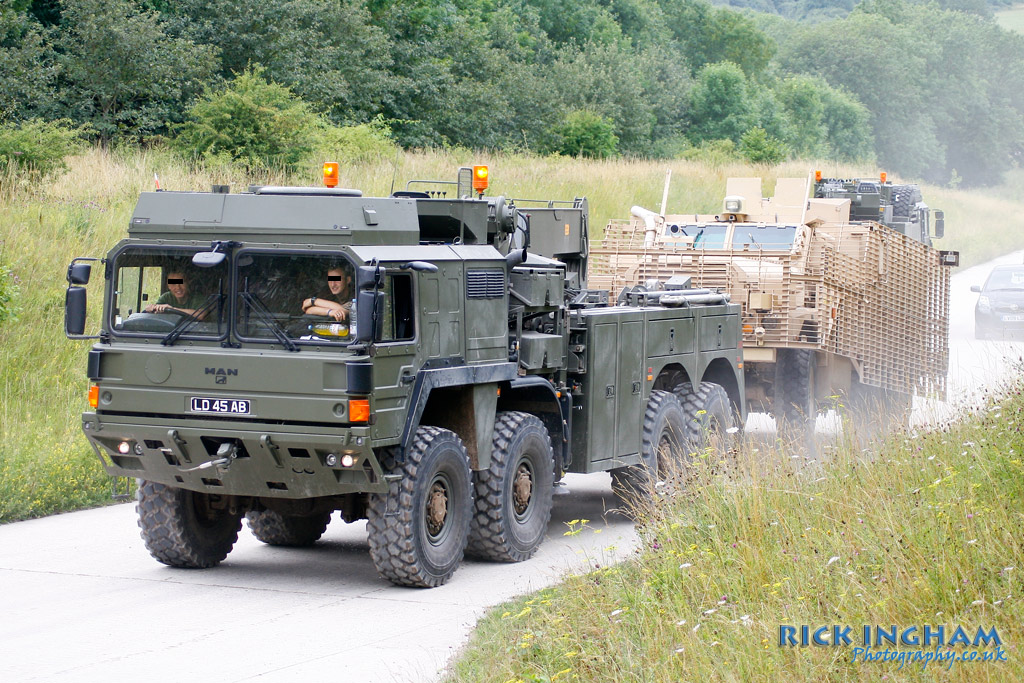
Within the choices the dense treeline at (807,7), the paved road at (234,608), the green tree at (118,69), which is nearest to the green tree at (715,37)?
the dense treeline at (807,7)

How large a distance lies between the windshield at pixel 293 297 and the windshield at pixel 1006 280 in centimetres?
2061

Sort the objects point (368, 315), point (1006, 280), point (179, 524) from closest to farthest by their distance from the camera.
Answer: point (368, 315) → point (179, 524) → point (1006, 280)

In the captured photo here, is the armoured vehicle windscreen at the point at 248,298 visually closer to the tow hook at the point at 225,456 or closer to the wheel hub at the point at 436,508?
the tow hook at the point at 225,456

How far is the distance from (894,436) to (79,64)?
24.9 metres

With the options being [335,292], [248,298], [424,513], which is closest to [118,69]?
[248,298]

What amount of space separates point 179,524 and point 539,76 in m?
42.7

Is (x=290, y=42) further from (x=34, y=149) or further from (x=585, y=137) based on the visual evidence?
(x=34, y=149)

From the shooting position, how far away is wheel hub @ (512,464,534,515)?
957 centimetres

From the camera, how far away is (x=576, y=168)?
104ft

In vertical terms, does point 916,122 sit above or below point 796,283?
above

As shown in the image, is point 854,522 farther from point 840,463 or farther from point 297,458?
point 297,458

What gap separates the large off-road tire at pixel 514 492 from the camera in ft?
30.1

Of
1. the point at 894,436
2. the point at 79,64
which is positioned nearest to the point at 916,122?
the point at 79,64

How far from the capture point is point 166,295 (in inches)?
335
